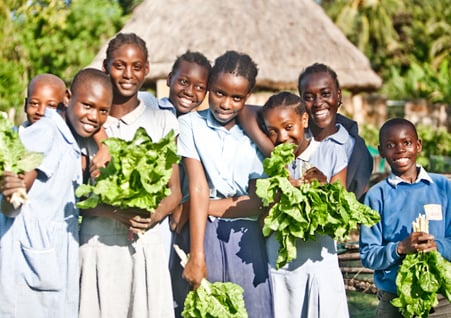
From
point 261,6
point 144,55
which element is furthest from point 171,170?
point 261,6

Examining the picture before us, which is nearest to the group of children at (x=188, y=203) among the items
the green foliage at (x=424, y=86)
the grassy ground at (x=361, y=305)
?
the grassy ground at (x=361, y=305)

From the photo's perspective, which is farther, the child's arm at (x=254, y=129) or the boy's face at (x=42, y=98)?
the boy's face at (x=42, y=98)

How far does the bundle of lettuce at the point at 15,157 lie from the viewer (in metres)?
3.52

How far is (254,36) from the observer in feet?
48.7

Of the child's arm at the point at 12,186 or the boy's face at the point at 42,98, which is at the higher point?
the boy's face at the point at 42,98

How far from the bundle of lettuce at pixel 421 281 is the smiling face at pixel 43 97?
2.18 m

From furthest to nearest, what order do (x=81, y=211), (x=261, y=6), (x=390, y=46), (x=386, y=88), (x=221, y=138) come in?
(x=390, y=46)
(x=386, y=88)
(x=261, y=6)
(x=221, y=138)
(x=81, y=211)

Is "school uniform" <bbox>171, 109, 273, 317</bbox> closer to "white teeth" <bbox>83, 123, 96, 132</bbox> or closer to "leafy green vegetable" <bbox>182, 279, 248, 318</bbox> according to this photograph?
"leafy green vegetable" <bbox>182, 279, 248, 318</bbox>

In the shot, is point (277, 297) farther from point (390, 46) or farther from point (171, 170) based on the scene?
point (390, 46)

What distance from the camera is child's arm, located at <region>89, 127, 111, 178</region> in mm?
3822

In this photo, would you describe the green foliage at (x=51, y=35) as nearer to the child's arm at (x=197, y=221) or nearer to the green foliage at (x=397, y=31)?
the green foliage at (x=397, y=31)

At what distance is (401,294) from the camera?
4.01 meters

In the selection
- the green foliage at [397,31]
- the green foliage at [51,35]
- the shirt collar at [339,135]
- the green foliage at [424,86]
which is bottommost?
the shirt collar at [339,135]

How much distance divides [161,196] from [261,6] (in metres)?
12.4
